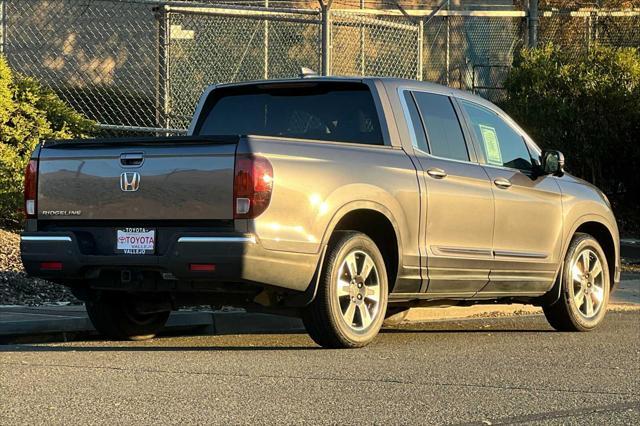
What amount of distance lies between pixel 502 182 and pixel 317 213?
7.28 ft

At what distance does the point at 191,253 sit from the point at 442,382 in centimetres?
184

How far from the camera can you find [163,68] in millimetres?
15172

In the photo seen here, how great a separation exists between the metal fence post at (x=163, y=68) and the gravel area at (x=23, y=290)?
310 centimetres

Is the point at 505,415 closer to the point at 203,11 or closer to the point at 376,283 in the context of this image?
the point at 376,283

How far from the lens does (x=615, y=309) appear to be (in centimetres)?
1277

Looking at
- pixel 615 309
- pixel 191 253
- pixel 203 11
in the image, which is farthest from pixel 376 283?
pixel 203 11

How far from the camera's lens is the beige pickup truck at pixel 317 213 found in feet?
26.7

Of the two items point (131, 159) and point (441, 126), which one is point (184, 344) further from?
point (441, 126)

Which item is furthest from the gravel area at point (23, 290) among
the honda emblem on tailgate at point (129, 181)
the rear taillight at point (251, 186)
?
the rear taillight at point (251, 186)

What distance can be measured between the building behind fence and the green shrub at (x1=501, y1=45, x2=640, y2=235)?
1.23 meters

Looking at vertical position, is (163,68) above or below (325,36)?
below

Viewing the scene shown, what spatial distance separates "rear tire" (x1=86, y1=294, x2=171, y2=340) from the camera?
9273 mm

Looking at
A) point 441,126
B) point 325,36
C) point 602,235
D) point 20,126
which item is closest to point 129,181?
point 441,126

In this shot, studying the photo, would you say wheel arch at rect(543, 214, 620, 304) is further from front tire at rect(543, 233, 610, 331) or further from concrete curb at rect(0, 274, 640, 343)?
concrete curb at rect(0, 274, 640, 343)
